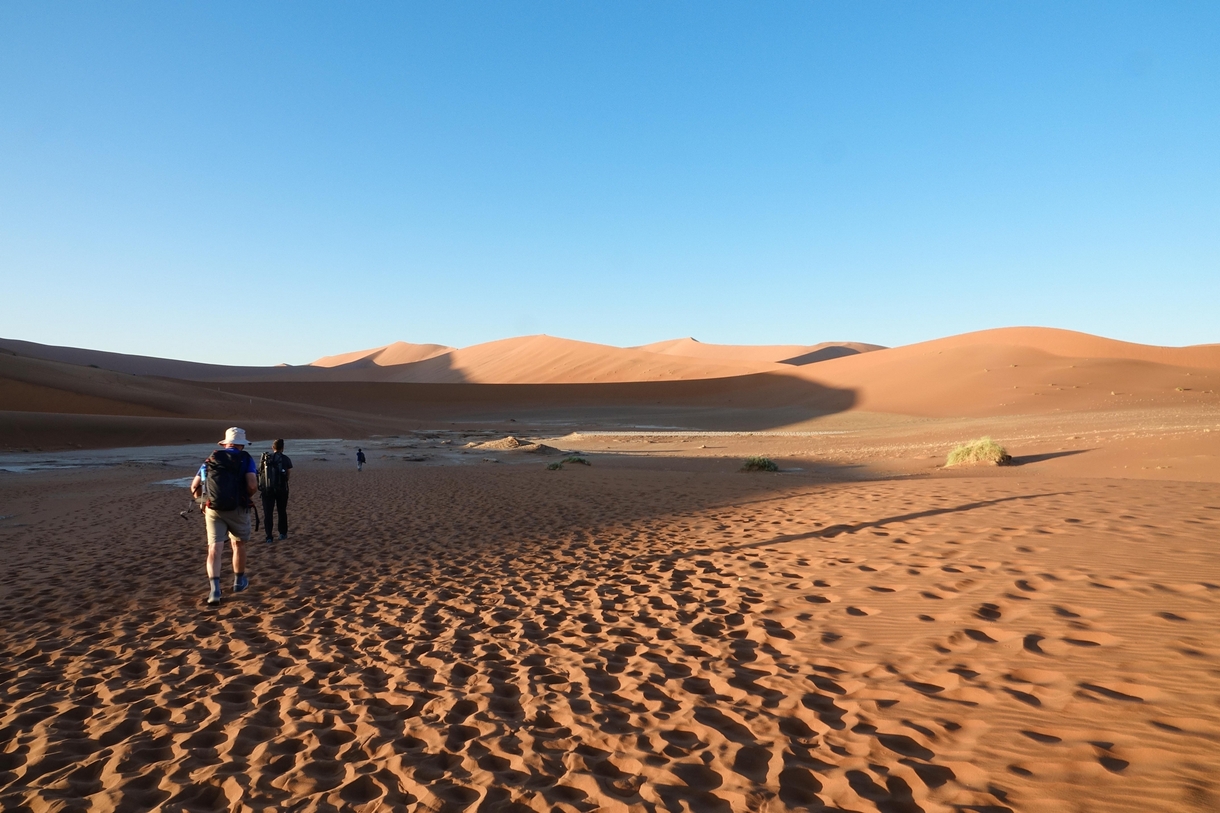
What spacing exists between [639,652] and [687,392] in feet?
219

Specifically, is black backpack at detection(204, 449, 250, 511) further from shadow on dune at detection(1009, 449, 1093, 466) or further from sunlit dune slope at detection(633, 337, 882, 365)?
sunlit dune slope at detection(633, 337, 882, 365)

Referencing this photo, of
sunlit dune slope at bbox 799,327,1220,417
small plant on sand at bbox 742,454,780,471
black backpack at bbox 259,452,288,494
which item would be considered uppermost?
sunlit dune slope at bbox 799,327,1220,417

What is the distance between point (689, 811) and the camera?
306cm

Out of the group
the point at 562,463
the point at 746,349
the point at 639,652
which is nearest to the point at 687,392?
the point at 562,463

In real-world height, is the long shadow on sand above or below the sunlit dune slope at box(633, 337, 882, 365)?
below

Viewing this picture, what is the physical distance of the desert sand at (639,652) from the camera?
331 centimetres

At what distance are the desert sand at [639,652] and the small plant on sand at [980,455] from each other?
3.81 m

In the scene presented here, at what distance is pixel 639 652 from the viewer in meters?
5.11

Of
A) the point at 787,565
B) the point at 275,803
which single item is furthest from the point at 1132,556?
the point at 275,803

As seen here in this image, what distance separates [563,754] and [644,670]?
1.22 metres

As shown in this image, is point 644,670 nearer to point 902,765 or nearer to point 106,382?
point 902,765

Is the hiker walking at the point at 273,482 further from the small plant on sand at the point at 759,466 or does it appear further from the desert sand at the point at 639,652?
the small plant on sand at the point at 759,466

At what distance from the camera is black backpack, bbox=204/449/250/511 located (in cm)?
676

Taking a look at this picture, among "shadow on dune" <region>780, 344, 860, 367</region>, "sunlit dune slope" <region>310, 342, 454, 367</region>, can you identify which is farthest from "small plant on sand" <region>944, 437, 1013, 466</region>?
"sunlit dune slope" <region>310, 342, 454, 367</region>
